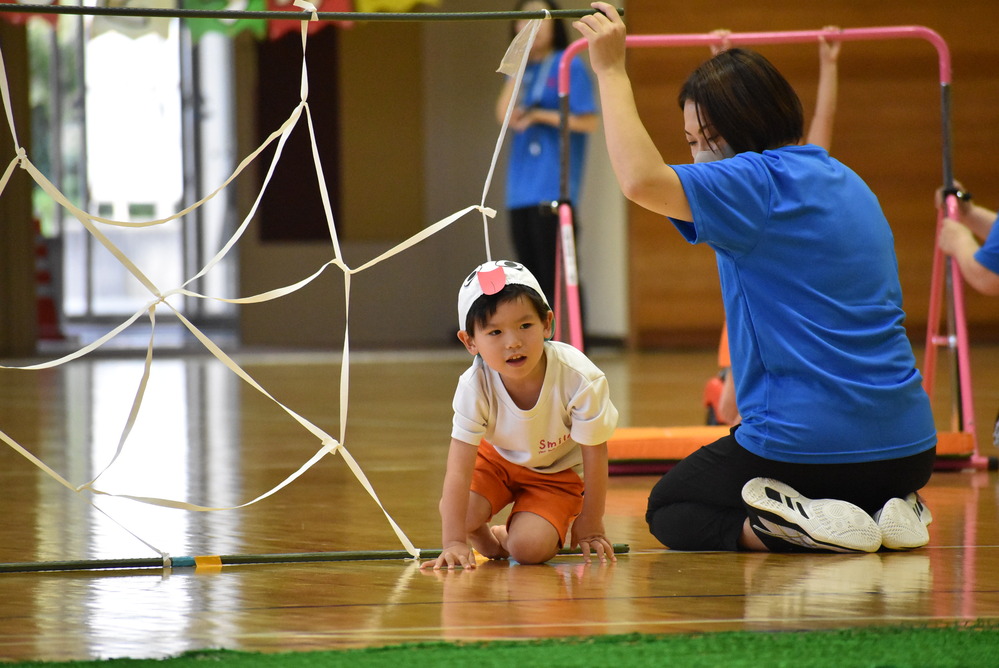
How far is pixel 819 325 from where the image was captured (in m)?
1.79

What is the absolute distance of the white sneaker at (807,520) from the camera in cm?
176

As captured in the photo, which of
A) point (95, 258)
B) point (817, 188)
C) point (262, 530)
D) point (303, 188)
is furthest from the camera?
point (95, 258)

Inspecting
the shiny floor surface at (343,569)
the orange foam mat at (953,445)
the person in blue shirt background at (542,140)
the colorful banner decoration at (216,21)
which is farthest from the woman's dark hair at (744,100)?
the colorful banner decoration at (216,21)

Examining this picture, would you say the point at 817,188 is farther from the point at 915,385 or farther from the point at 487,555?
the point at 487,555

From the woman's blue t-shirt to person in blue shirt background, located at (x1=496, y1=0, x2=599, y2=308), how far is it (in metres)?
2.69

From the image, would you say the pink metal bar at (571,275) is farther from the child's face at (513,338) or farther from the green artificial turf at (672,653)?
the green artificial turf at (672,653)

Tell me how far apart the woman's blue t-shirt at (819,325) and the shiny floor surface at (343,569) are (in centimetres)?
17

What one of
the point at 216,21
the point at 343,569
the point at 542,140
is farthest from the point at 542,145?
the point at 343,569

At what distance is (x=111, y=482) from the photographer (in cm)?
255

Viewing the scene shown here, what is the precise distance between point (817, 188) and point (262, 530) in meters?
1.00

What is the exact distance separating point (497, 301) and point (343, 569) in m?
0.42

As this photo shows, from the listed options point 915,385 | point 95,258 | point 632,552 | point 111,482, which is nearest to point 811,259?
point 915,385

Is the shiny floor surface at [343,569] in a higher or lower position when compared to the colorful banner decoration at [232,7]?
lower

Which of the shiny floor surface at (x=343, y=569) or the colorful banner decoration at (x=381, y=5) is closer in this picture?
the shiny floor surface at (x=343, y=569)
